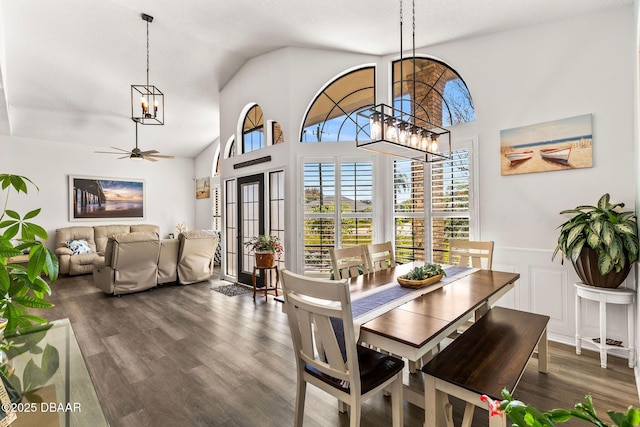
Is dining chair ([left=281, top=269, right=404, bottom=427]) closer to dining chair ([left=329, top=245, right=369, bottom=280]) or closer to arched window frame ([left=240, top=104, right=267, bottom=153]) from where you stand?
dining chair ([left=329, top=245, right=369, bottom=280])

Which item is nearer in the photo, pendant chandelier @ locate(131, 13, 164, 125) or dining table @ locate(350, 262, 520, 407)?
dining table @ locate(350, 262, 520, 407)

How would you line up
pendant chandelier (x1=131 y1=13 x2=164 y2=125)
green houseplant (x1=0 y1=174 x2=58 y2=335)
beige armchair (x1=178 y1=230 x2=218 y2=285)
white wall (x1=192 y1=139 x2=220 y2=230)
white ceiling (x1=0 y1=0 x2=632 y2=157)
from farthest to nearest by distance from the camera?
white wall (x1=192 y1=139 x2=220 y2=230)
beige armchair (x1=178 y1=230 x2=218 y2=285)
pendant chandelier (x1=131 y1=13 x2=164 y2=125)
white ceiling (x1=0 y1=0 x2=632 y2=157)
green houseplant (x1=0 y1=174 x2=58 y2=335)

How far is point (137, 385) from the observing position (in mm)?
2381

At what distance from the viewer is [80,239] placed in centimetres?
702

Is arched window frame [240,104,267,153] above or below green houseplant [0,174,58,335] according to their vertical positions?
above

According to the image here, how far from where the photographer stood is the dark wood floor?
2.05 m

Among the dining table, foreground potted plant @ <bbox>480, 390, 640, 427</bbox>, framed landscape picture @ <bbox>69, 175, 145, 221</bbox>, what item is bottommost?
the dining table

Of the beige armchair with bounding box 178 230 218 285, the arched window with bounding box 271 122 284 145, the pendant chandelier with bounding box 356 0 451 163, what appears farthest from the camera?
the beige armchair with bounding box 178 230 218 285

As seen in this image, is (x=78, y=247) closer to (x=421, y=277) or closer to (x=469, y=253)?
(x=421, y=277)

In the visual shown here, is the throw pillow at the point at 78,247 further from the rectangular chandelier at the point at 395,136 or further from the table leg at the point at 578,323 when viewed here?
the table leg at the point at 578,323

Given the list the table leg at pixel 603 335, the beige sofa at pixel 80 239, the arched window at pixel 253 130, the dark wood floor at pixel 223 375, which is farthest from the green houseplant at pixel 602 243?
the beige sofa at pixel 80 239

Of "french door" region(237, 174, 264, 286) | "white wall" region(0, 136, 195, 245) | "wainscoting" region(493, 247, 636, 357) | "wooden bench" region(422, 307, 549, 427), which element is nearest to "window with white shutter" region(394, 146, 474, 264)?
"wainscoting" region(493, 247, 636, 357)

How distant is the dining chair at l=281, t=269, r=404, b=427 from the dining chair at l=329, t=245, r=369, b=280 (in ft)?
2.86

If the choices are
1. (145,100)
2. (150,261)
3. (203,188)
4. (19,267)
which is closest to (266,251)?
(150,261)
